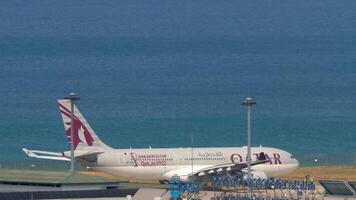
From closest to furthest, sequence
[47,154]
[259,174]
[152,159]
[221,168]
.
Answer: [221,168]
[259,174]
[152,159]
[47,154]

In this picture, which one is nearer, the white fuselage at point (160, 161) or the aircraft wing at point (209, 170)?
the aircraft wing at point (209, 170)

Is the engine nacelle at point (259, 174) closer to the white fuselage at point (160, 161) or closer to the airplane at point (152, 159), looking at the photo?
the airplane at point (152, 159)

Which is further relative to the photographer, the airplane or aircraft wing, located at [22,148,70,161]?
aircraft wing, located at [22,148,70,161]

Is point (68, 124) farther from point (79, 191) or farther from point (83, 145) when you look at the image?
point (79, 191)

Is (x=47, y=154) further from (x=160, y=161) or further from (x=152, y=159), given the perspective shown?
(x=160, y=161)

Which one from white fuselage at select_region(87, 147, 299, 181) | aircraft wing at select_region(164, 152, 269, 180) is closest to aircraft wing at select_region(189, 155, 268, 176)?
aircraft wing at select_region(164, 152, 269, 180)

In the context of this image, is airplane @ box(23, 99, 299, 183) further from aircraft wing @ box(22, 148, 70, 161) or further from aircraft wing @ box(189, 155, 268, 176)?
aircraft wing @ box(22, 148, 70, 161)

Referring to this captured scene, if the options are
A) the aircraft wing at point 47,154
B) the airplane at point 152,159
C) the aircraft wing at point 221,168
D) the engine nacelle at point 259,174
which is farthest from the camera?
the aircraft wing at point 47,154

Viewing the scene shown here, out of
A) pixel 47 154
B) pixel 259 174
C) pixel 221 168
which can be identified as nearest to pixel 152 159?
pixel 221 168

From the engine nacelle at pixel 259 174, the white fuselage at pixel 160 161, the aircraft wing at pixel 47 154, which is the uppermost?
the aircraft wing at pixel 47 154

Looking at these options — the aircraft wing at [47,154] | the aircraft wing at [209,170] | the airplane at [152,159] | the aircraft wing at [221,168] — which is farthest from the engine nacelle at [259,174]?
the aircraft wing at [47,154]

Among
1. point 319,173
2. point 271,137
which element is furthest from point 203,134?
point 319,173

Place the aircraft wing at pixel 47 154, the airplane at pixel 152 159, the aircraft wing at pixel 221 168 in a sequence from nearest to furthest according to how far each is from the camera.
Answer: the aircraft wing at pixel 221 168
the airplane at pixel 152 159
the aircraft wing at pixel 47 154

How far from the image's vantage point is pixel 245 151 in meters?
122
